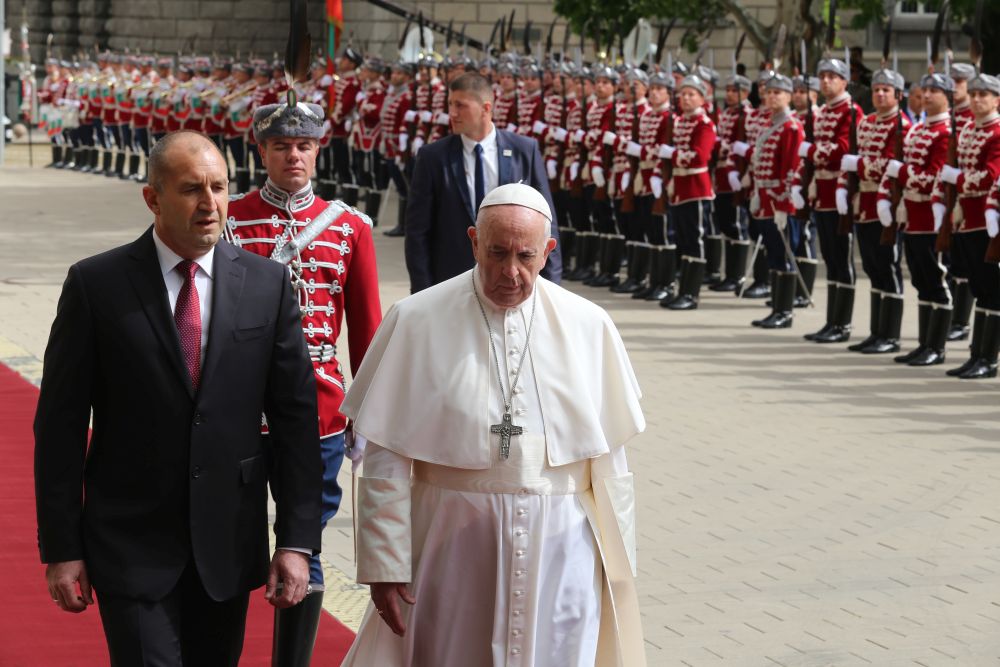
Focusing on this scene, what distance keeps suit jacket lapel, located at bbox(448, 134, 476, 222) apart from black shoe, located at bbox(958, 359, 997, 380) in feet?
16.4

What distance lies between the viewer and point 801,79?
14352 millimetres

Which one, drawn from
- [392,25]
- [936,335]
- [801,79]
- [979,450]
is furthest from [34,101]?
[979,450]

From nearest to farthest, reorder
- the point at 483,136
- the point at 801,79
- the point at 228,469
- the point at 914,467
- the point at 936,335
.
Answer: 1. the point at 228,469
2. the point at 483,136
3. the point at 914,467
4. the point at 936,335
5. the point at 801,79

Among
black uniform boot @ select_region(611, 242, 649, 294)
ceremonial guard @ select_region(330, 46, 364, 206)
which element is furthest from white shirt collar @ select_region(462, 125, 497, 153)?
ceremonial guard @ select_region(330, 46, 364, 206)

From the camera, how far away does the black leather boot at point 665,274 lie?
15289 millimetres

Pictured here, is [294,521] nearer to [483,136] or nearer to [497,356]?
[497,356]

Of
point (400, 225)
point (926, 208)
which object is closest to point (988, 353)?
point (926, 208)

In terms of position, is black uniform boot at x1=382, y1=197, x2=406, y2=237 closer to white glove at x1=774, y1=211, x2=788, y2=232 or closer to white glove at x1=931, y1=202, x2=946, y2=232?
white glove at x1=774, y1=211, x2=788, y2=232

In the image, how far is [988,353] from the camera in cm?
1155

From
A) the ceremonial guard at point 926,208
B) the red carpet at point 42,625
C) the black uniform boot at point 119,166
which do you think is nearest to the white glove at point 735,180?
the ceremonial guard at point 926,208

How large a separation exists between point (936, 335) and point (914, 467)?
345 cm

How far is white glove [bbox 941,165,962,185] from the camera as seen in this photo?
11.4 m

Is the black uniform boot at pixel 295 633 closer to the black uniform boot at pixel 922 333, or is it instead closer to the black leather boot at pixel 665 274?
the black uniform boot at pixel 922 333

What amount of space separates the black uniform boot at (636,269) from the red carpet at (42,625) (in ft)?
29.9
